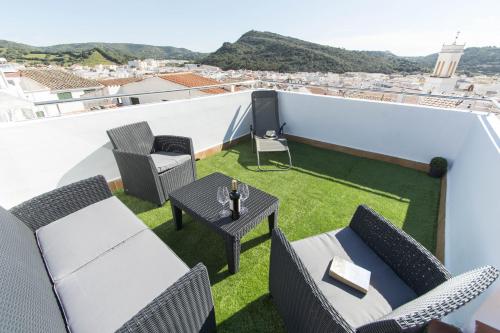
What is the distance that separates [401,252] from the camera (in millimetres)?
1297

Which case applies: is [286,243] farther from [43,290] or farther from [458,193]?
[458,193]

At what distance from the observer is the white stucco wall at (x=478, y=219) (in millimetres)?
1182

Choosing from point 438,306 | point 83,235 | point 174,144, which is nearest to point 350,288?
point 438,306

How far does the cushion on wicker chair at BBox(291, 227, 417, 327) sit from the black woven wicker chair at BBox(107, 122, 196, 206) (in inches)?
69.7

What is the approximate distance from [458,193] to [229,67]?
153ft

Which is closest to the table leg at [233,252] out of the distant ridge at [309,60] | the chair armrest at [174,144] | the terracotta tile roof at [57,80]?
the chair armrest at [174,144]

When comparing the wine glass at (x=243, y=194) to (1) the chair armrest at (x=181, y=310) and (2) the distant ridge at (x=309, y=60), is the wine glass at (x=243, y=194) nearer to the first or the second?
(1) the chair armrest at (x=181, y=310)

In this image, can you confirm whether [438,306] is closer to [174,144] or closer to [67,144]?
[174,144]

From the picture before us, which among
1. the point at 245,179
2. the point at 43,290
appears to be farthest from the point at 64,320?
the point at 245,179

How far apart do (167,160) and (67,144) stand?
44.8 inches

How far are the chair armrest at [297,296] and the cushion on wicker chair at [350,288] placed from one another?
0.62ft

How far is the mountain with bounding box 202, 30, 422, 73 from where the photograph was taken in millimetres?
40875

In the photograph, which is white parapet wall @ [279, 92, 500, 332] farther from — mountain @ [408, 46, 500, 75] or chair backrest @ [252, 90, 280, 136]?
mountain @ [408, 46, 500, 75]

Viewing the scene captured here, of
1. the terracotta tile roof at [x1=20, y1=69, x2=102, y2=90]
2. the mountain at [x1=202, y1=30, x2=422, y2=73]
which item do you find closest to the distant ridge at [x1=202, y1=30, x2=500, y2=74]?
the mountain at [x1=202, y1=30, x2=422, y2=73]
